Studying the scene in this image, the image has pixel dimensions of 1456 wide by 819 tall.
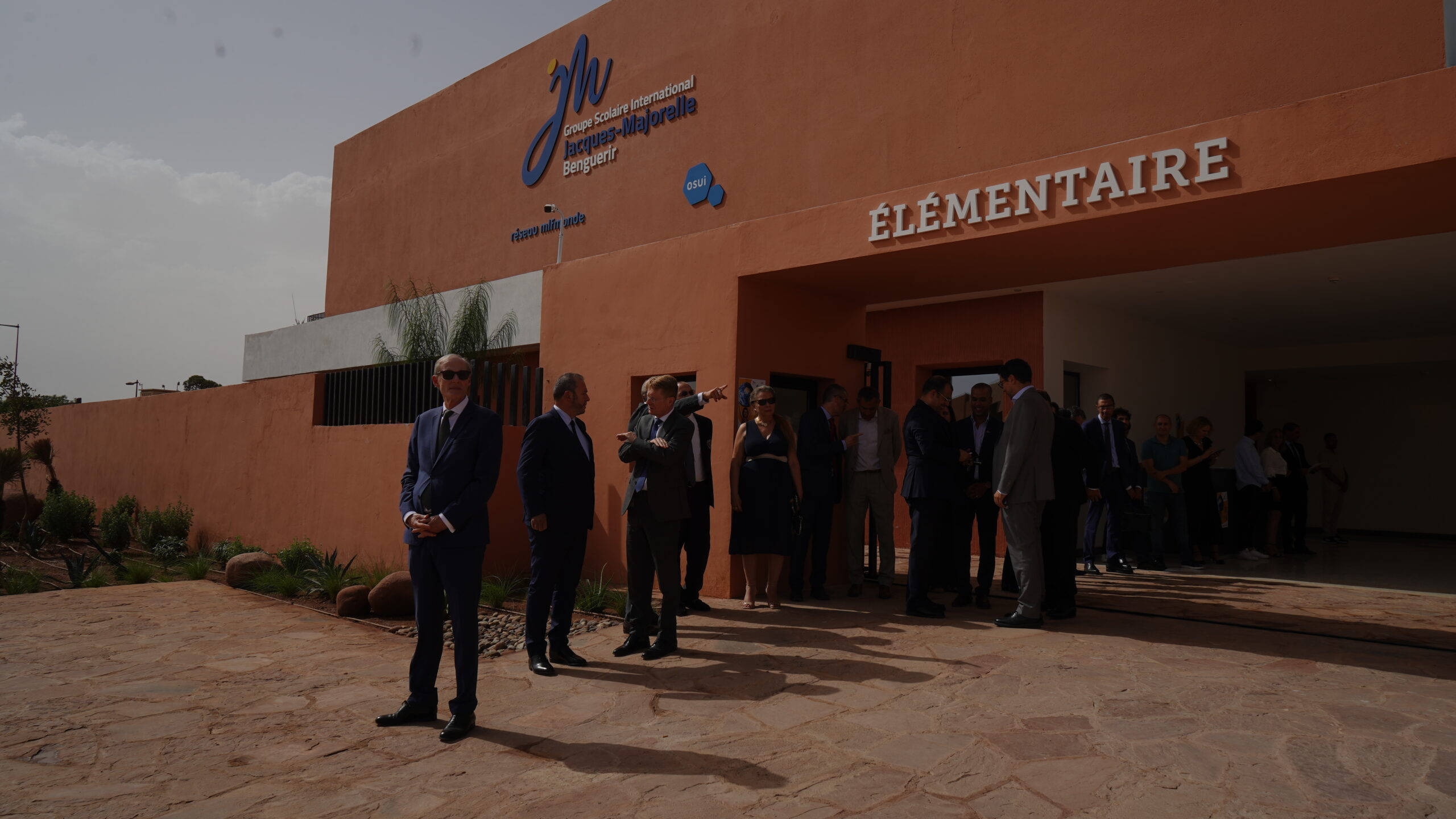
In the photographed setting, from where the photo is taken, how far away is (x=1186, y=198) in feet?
18.2

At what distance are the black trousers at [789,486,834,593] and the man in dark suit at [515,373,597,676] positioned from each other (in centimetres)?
230

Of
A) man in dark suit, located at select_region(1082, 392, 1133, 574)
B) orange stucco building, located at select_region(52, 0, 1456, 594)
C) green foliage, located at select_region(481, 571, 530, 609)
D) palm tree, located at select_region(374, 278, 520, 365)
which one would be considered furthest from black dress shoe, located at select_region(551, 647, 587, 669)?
palm tree, located at select_region(374, 278, 520, 365)

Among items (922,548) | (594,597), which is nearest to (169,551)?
(594,597)

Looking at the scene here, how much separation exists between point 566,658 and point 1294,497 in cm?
1102

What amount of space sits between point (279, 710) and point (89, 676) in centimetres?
164

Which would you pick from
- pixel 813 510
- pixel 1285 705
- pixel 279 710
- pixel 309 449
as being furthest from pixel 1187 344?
pixel 279 710

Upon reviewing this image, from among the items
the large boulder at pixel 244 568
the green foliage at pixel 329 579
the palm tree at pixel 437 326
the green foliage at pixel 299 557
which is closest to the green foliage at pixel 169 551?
the green foliage at pixel 299 557

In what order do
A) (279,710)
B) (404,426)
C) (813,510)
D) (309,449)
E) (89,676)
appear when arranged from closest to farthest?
1. (279,710)
2. (89,676)
3. (813,510)
4. (404,426)
5. (309,449)

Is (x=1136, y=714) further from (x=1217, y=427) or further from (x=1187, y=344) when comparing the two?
(x=1217, y=427)

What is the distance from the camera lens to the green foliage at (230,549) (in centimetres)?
1134

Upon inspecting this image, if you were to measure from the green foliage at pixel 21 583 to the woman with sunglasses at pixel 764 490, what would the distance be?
719 centimetres

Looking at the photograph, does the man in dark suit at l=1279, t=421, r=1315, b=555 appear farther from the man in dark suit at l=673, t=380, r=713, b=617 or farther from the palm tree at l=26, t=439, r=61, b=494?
the palm tree at l=26, t=439, r=61, b=494

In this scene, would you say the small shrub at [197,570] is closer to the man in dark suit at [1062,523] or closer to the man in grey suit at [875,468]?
the man in grey suit at [875,468]

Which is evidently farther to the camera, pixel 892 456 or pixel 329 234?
pixel 329 234
